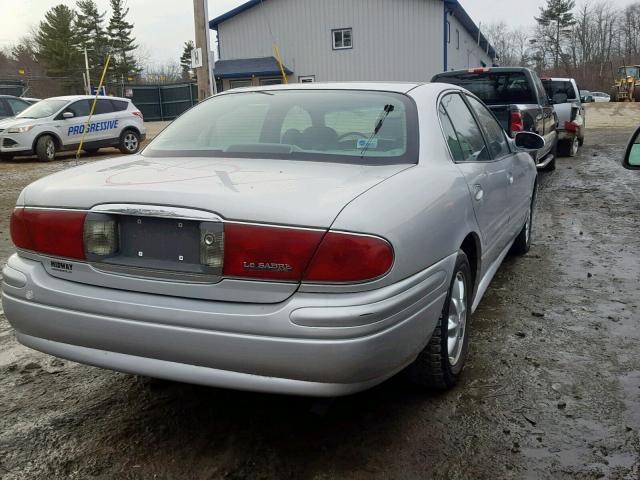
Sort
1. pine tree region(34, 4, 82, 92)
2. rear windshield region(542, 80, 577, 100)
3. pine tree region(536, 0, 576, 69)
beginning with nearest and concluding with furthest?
rear windshield region(542, 80, 577, 100) < pine tree region(34, 4, 82, 92) < pine tree region(536, 0, 576, 69)

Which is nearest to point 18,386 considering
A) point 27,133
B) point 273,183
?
point 273,183

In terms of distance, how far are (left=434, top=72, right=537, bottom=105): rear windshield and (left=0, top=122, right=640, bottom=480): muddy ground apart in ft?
21.8

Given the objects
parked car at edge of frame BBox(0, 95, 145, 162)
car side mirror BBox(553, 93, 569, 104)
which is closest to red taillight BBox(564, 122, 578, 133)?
car side mirror BBox(553, 93, 569, 104)

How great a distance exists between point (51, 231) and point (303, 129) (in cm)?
138

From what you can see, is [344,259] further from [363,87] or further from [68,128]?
[68,128]

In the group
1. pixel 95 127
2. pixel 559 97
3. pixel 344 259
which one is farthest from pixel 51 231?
pixel 95 127

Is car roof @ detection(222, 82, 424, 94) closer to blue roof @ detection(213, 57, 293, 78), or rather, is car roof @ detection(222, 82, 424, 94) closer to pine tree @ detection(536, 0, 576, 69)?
blue roof @ detection(213, 57, 293, 78)

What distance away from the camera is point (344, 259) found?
2.21 metres

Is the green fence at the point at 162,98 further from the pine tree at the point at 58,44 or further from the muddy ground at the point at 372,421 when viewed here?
the muddy ground at the point at 372,421

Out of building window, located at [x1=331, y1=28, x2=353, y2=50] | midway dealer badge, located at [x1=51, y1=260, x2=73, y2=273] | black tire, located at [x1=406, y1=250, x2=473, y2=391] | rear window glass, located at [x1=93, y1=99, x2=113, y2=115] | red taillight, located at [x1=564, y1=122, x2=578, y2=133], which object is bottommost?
black tire, located at [x1=406, y1=250, x2=473, y2=391]

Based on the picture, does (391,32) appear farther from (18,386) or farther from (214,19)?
(18,386)

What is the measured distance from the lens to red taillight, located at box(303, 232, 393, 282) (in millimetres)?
2213

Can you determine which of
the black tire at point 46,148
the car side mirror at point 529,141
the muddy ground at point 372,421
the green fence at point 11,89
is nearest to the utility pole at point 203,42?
the black tire at point 46,148

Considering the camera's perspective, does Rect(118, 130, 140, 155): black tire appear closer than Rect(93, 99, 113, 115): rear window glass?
No
